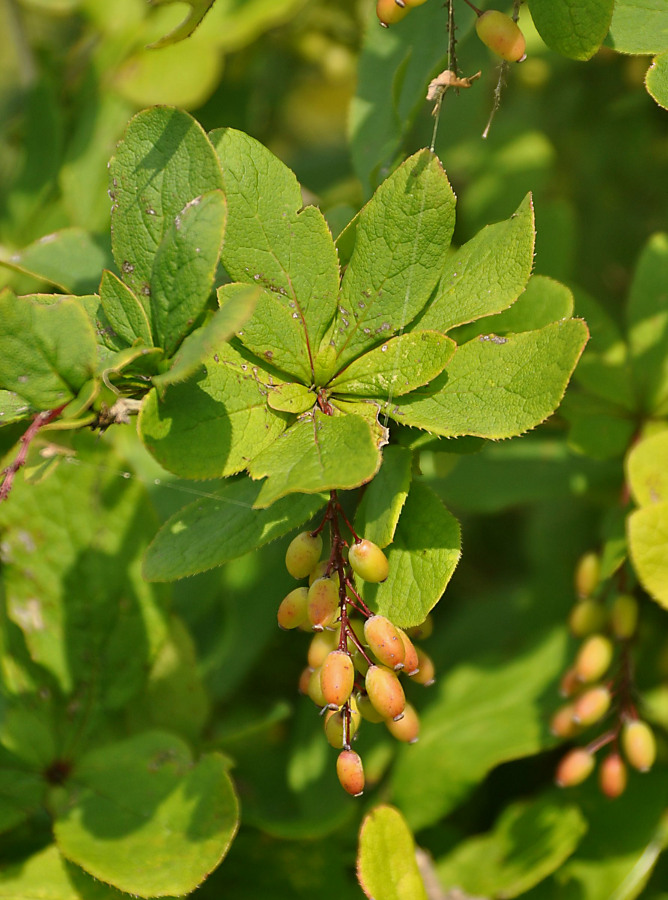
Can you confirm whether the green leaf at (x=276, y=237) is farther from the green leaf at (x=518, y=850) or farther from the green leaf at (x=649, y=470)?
the green leaf at (x=518, y=850)

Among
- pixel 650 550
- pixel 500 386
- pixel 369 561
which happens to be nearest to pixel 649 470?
pixel 650 550

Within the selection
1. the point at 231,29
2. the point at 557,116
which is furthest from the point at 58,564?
the point at 557,116

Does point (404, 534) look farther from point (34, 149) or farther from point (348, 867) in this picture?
point (34, 149)

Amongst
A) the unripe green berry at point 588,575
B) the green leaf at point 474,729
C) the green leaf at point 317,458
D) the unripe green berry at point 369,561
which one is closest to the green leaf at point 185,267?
the green leaf at point 317,458

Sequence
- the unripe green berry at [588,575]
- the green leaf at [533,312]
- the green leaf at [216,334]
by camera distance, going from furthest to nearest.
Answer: the unripe green berry at [588,575] < the green leaf at [533,312] < the green leaf at [216,334]

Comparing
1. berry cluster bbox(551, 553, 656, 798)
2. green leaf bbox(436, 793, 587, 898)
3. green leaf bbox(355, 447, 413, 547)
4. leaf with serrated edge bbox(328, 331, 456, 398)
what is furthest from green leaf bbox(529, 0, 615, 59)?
green leaf bbox(436, 793, 587, 898)

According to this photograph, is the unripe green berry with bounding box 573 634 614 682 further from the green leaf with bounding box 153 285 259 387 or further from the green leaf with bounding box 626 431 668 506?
the green leaf with bounding box 153 285 259 387

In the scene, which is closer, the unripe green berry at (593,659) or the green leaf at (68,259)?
the green leaf at (68,259)
